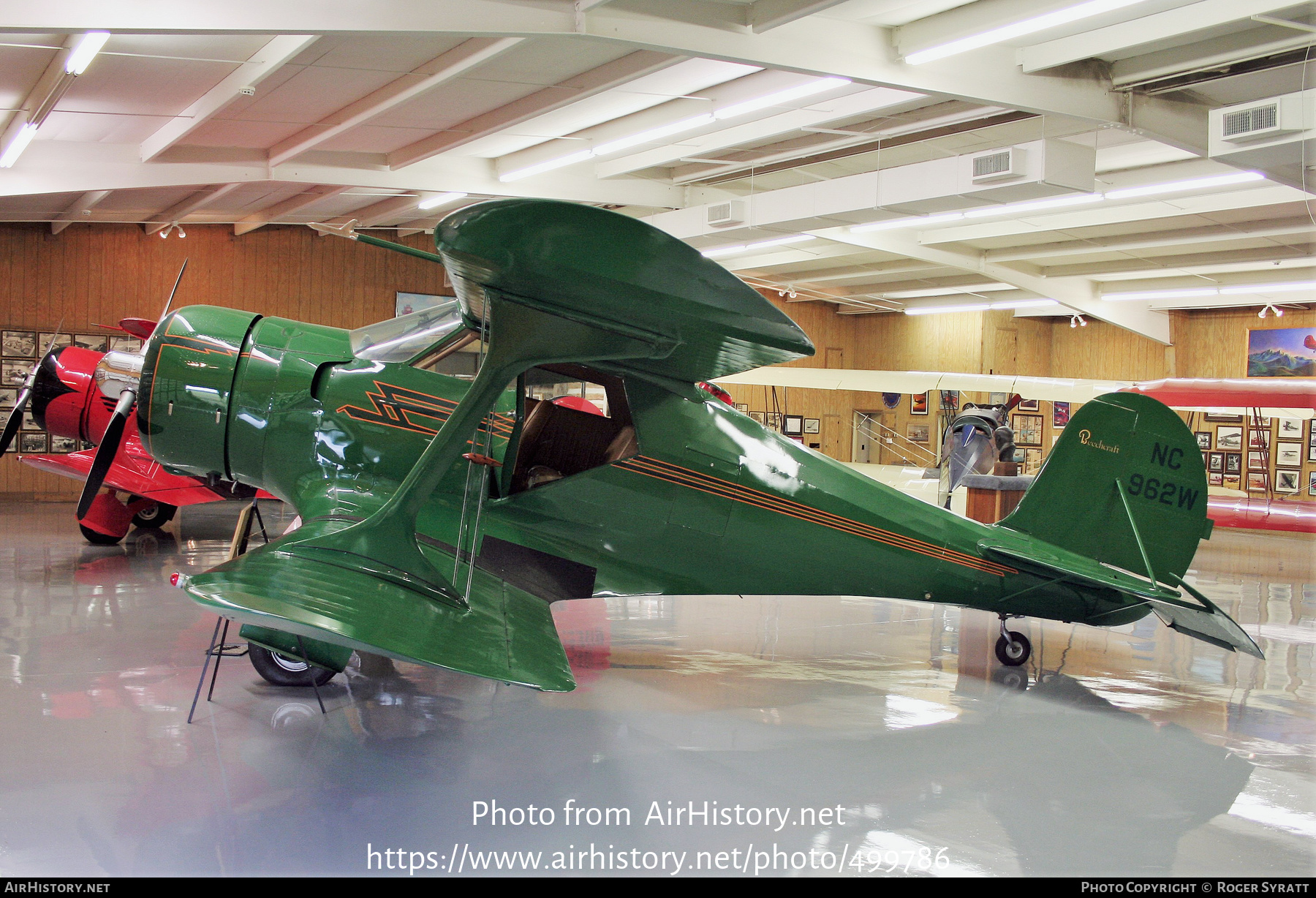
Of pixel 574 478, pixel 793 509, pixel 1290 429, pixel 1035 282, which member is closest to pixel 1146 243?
pixel 1035 282

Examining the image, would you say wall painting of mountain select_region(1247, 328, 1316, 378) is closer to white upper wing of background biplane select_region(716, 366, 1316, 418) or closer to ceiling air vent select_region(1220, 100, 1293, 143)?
white upper wing of background biplane select_region(716, 366, 1316, 418)

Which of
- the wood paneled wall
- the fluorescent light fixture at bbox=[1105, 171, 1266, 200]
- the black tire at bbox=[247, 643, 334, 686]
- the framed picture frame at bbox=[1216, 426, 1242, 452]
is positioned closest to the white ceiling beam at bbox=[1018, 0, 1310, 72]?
the fluorescent light fixture at bbox=[1105, 171, 1266, 200]

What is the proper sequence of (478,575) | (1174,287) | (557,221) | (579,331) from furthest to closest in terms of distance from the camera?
(1174,287) < (478,575) < (579,331) < (557,221)

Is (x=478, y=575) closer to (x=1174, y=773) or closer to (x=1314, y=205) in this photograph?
(x=1174, y=773)

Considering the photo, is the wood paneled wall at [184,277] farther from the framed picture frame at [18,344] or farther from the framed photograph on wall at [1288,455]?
the framed photograph on wall at [1288,455]

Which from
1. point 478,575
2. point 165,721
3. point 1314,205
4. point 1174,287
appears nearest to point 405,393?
point 478,575

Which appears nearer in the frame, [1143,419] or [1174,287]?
[1143,419]

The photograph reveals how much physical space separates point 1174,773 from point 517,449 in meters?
3.58

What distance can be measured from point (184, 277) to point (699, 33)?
42.9 feet

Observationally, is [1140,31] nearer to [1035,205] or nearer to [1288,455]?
[1035,205]

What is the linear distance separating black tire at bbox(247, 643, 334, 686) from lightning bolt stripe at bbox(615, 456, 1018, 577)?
205 centimetres

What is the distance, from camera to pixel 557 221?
10.1ft

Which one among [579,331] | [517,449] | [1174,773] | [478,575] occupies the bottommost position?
[1174,773]

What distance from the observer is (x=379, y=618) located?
3297 millimetres
